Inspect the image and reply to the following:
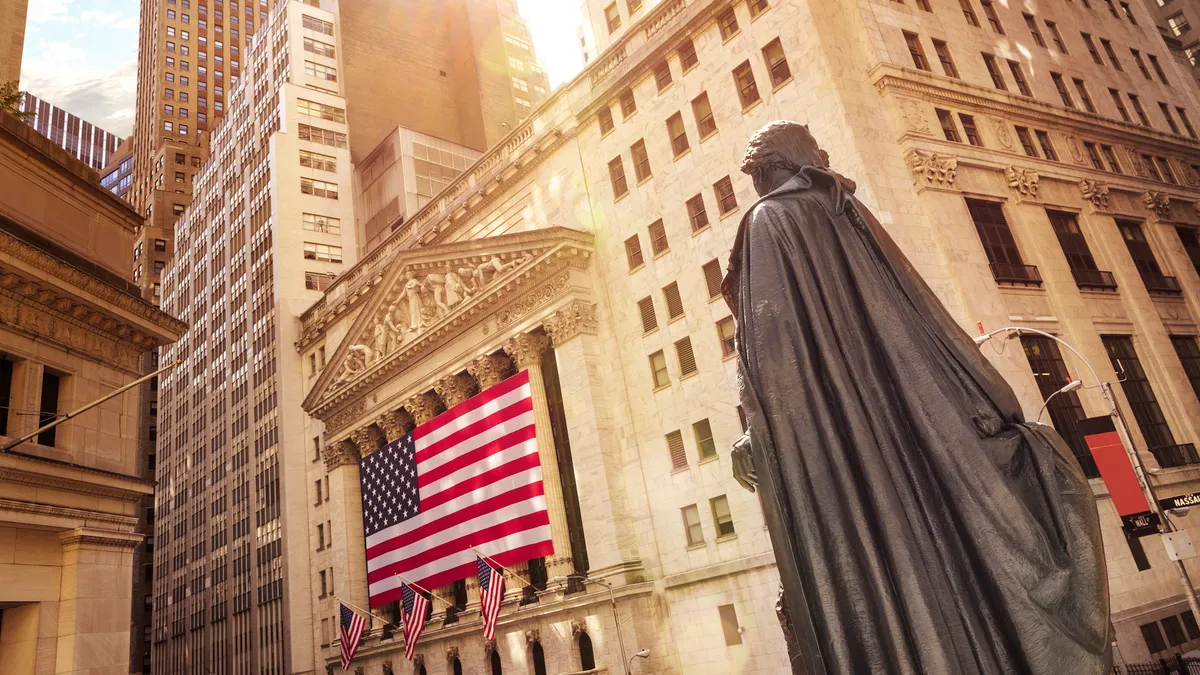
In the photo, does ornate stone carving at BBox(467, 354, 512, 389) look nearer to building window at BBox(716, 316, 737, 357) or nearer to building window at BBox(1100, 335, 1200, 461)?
building window at BBox(716, 316, 737, 357)

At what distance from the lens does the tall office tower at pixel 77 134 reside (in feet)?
520

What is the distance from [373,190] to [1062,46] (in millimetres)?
52522

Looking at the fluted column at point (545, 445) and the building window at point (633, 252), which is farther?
the building window at point (633, 252)

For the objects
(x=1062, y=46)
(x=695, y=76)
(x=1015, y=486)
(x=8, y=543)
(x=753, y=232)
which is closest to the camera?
(x=1015, y=486)

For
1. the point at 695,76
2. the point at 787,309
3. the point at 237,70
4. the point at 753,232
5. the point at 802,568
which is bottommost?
the point at 802,568

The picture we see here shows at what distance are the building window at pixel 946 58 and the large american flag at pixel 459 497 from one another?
24040 mm

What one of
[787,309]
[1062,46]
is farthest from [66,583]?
[1062,46]

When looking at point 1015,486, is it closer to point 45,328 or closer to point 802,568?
point 802,568

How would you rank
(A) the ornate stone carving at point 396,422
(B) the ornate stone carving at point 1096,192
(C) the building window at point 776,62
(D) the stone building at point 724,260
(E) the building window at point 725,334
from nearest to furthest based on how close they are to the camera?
(D) the stone building at point 724,260 → (E) the building window at point 725,334 → (C) the building window at point 776,62 → (B) the ornate stone carving at point 1096,192 → (A) the ornate stone carving at point 396,422

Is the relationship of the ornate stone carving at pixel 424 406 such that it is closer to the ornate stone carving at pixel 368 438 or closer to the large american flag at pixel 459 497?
the large american flag at pixel 459 497

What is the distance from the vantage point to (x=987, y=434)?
4535mm

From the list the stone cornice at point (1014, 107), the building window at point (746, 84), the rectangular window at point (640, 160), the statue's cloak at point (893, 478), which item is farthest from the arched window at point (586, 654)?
the statue's cloak at point (893, 478)

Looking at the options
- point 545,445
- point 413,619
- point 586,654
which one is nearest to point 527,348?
point 545,445

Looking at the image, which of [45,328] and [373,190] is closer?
[45,328]
